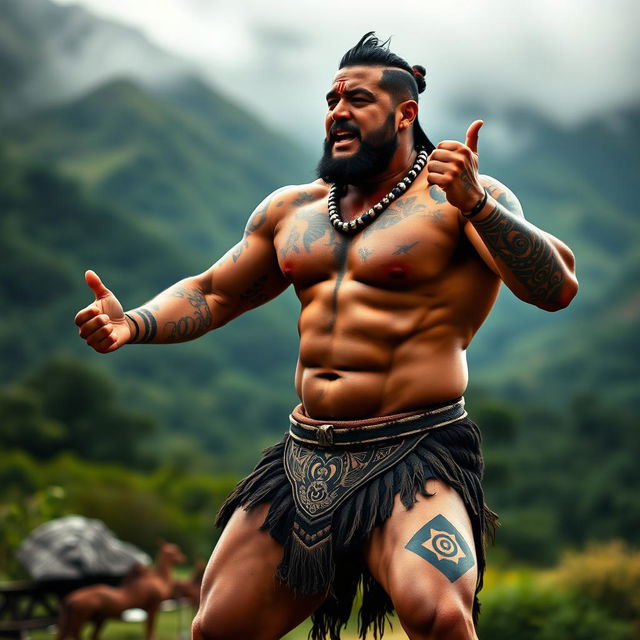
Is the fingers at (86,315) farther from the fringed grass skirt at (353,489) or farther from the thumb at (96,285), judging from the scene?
the fringed grass skirt at (353,489)

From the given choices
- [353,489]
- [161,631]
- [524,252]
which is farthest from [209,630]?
[161,631]

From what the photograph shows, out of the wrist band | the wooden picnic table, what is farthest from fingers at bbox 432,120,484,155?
the wooden picnic table

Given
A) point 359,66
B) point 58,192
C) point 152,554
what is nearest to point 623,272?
point 58,192

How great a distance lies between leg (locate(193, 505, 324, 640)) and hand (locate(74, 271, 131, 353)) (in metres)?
0.81

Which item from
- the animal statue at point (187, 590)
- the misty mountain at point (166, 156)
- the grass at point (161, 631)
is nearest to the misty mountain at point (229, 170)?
the misty mountain at point (166, 156)

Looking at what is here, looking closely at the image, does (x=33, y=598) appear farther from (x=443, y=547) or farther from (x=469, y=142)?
(x=469, y=142)

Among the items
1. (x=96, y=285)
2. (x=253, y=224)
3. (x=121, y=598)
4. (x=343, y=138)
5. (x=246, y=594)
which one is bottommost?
(x=246, y=594)

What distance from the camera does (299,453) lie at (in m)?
4.09

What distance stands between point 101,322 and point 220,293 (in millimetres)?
724

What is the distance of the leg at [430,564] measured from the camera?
11.4 ft

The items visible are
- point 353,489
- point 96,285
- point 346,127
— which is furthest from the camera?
point 346,127

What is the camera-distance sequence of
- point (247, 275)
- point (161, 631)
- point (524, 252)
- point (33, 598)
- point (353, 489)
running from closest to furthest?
point (524, 252) < point (353, 489) < point (247, 275) < point (33, 598) < point (161, 631)

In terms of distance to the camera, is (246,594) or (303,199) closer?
(246,594)

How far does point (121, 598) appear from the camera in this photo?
9852 mm
